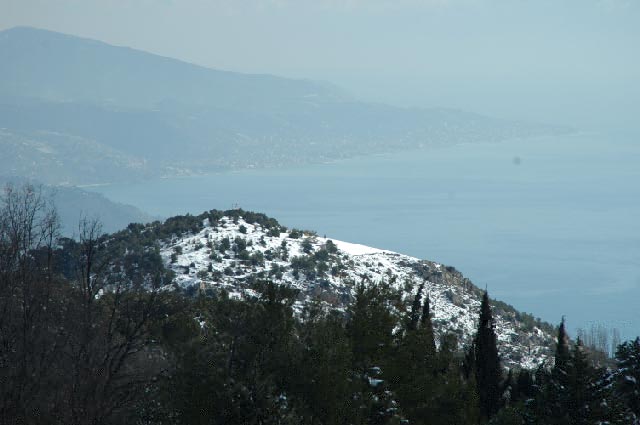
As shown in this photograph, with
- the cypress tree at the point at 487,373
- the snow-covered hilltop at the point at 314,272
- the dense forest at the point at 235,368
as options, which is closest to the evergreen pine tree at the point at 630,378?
the dense forest at the point at 235,368

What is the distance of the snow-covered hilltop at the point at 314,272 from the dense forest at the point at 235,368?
28.8m

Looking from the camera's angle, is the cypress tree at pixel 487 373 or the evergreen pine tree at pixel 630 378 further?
the cypress tree at pixel 487 373

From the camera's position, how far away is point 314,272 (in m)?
60.4

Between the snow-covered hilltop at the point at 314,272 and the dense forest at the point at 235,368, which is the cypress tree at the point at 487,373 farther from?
the snow-covered hilltop at the point at 314,272

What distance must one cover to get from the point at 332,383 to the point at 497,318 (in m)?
48.1

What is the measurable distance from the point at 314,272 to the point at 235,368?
43.8 m

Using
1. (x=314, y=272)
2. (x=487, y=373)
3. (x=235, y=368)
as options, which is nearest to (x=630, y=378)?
(x=487, y=373)

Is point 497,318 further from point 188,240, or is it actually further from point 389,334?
point 389,334

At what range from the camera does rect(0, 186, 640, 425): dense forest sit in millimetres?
15344

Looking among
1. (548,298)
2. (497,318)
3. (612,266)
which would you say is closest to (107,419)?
(497,318)

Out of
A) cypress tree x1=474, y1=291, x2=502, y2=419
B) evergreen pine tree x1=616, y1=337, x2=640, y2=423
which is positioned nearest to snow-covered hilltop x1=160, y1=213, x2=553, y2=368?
cypress tree x1=474, y1=291, x2=502, y2=419

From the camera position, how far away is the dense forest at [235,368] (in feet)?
50.3

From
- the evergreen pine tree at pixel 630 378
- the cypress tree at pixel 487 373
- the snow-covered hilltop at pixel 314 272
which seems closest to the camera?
the evergreen pine tree at pixel 630 378

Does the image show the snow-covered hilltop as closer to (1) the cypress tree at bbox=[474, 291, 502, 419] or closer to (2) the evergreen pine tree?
(1) the cypress tree at bbox=[474, 291, 502, 419]
